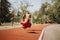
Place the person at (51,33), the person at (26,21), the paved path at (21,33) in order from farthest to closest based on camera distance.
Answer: the person at (51,33) < the person at (26,21) < the paved path at (21,33)

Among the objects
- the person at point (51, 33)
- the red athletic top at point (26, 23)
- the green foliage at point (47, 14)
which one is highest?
the green foliage at point (47, 14)

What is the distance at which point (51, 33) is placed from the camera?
4805mm

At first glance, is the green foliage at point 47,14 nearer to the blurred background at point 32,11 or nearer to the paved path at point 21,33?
the blurred background at point 32,11

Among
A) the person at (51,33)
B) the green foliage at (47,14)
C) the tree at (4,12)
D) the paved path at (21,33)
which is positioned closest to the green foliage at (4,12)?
the tree at (4,12)

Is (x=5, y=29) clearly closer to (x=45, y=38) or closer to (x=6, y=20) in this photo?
(x=6, y=20)

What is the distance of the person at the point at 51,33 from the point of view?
170 inches

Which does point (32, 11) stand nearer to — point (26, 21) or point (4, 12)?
point (26, 21)

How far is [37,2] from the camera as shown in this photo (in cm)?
426

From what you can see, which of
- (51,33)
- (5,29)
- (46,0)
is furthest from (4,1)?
(51,33)

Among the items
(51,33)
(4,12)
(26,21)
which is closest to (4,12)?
(4,12)

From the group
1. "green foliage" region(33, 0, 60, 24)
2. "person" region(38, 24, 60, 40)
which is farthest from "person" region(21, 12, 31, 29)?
"person" region(38, 24, 60, 40)

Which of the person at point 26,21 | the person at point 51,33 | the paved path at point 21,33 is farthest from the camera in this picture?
the person at point 51,33

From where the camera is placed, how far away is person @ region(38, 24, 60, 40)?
432 centimetres

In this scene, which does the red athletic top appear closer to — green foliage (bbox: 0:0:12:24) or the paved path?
the paved path
